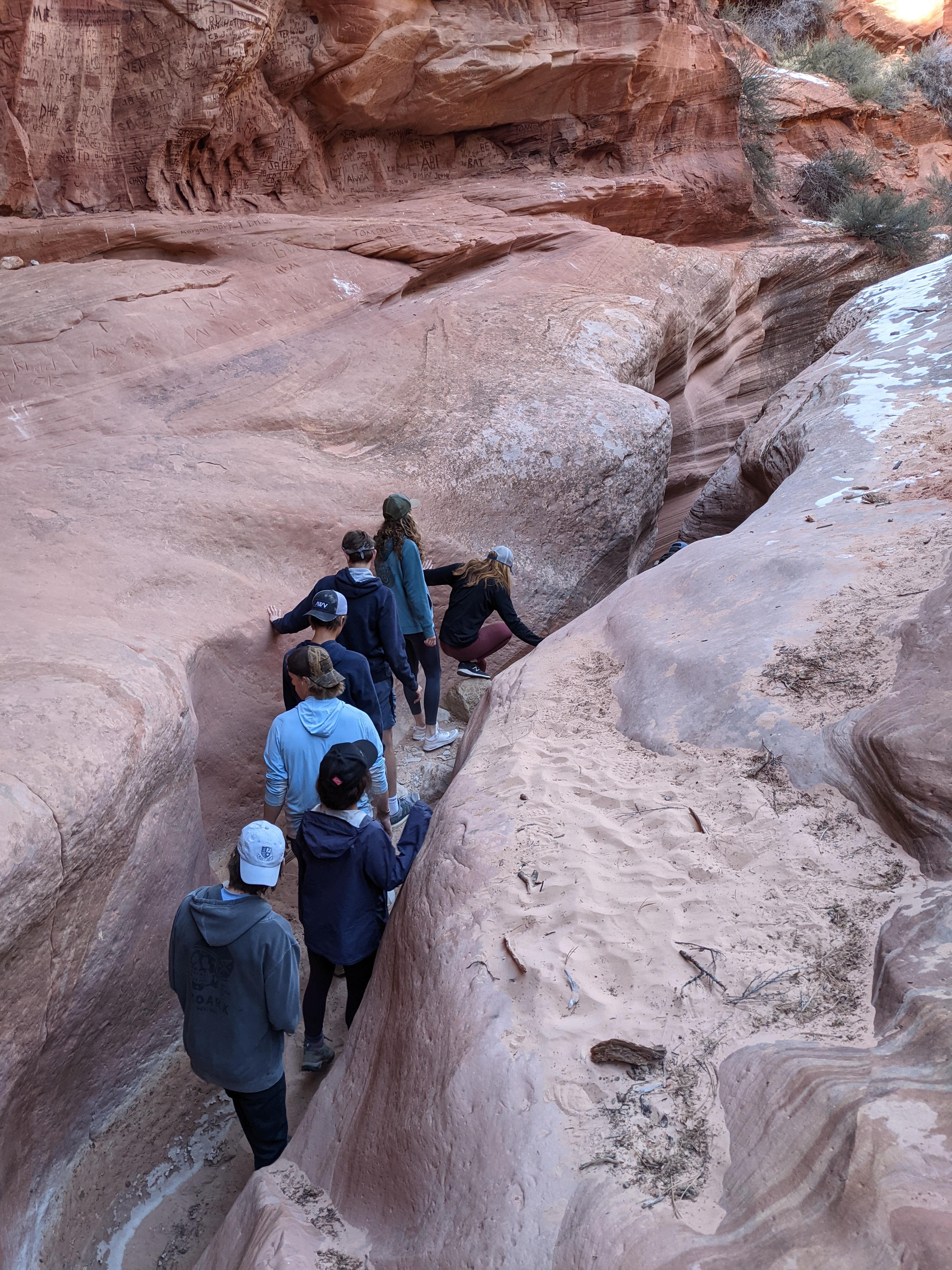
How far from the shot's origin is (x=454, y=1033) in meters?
2.93

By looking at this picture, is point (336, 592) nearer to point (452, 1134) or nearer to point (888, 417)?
point (452, 1134)

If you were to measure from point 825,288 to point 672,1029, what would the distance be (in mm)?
12468

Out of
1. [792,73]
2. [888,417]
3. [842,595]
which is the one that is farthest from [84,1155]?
[792,73]

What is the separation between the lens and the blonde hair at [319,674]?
405 centimetres

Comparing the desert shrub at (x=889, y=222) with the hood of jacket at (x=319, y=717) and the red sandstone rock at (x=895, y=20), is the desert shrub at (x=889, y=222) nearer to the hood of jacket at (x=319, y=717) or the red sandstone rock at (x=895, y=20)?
the red sandstone rock at (x=895, y=20)

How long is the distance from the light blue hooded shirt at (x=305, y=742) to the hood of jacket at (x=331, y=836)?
20.8 inches

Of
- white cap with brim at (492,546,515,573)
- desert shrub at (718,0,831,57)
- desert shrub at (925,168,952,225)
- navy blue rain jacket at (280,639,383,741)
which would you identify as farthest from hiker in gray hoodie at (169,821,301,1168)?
desert shrub at (718,0,831,57)

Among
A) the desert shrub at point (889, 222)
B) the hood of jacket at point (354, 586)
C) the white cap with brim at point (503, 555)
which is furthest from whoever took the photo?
the desert shrub at point (889, 222)

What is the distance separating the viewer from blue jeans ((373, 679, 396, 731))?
5.20 meters

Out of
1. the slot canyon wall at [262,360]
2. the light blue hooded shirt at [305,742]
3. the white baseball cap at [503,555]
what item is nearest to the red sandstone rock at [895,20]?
the slot canyon wall at [262,360]

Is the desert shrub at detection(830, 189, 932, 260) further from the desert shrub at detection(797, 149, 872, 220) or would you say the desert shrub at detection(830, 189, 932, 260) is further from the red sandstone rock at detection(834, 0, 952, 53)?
the red sandstone rock at detection(834, 0, 952, 53)

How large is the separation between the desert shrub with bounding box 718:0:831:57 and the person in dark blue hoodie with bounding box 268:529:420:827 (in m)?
18.8

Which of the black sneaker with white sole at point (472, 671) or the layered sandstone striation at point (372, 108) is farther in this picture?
the layered sandstone striation at point (372, 108)

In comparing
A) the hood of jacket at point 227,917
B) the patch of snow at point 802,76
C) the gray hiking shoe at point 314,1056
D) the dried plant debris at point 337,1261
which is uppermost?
the patch of snow at point 802,76
